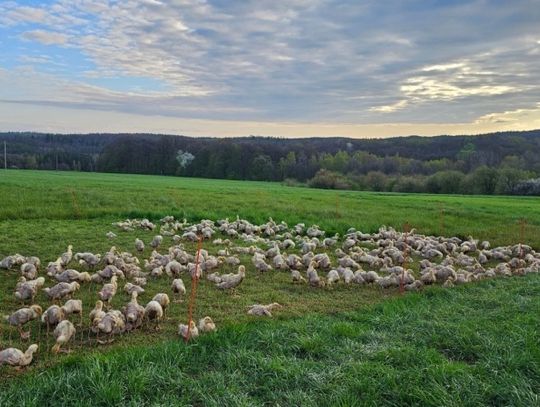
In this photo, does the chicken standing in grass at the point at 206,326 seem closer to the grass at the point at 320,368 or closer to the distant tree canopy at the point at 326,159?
the grass at the point at 320,368

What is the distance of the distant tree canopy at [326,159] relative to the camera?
234 feet

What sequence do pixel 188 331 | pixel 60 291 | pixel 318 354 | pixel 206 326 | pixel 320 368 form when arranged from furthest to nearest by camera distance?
pixel 60 291 → pixel 206 326 → pixel 188 331 → pixel 318 354 → pixel 320 368

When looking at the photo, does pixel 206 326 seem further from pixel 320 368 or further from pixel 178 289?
pixel 178 289

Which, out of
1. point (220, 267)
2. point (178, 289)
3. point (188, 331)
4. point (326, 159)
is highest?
point (326, 159)

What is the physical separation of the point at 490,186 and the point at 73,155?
93.3 meters

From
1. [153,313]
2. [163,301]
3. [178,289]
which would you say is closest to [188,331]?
[153,313]

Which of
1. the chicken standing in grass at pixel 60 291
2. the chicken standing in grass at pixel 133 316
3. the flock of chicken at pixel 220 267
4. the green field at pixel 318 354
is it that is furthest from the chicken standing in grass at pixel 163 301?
the chicken standing in grass at pixel 60 291

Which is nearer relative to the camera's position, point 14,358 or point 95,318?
point 14,358

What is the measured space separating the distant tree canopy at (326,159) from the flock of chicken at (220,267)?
1876 inches

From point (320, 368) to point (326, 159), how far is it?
9067 cm

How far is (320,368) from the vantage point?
6309 millimetres

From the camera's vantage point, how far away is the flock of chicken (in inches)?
295

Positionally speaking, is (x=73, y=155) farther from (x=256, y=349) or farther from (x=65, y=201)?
(x=256, y=349)

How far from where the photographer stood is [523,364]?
21.2ft
